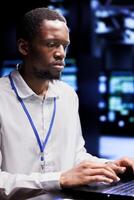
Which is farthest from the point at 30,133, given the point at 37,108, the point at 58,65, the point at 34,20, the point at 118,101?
the point at 118,101

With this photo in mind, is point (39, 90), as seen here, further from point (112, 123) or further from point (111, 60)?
point (111, 60)

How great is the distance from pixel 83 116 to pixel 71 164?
3.52 metres

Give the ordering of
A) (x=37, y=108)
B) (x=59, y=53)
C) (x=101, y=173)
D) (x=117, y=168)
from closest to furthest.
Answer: (x=101, y=173), (x=117, y=168), (x=59, y=53), (x=37, y=108)

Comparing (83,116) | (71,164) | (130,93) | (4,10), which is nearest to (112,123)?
(130,93)

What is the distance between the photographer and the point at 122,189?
1.09 meters

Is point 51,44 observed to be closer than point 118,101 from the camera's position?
Yes

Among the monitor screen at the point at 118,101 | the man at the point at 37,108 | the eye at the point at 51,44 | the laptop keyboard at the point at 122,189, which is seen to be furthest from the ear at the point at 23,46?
the monitor screen at the point at 118,101

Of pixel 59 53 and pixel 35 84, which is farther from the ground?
pixel 59 53

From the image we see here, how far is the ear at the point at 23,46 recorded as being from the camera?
1.49m

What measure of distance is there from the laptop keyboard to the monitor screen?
4.59m

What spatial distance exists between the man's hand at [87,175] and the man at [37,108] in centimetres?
13

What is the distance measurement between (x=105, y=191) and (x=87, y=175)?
10 centimetres

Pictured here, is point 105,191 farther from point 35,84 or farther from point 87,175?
point 35,84

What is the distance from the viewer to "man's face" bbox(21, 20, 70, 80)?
1.39 meters
